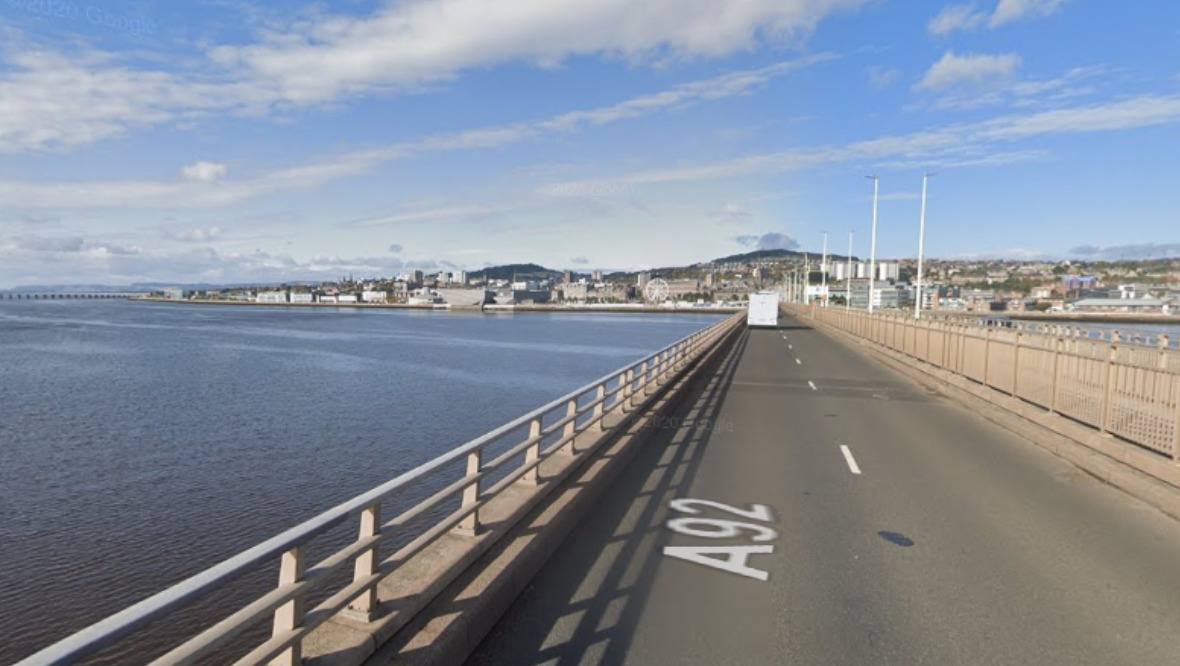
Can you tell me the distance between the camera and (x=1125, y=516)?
8375 mm

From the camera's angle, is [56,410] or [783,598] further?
[56,410]

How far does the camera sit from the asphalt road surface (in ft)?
16.9

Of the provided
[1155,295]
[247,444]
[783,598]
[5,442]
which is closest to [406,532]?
[783,598]

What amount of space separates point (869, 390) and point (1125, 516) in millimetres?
12869

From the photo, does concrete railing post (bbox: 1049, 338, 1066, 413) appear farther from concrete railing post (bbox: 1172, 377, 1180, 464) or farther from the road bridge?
concrete railing post (bbox: 1172, 377, 1180, 464)

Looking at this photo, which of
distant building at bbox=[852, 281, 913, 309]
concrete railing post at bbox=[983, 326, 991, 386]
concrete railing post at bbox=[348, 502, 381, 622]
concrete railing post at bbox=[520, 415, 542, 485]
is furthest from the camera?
distant building at bbox=[852, 281, 913, 309]

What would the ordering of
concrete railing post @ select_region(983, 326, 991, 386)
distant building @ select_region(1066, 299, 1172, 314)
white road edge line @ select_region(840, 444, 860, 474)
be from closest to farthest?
white road edge line @ select_region(840, 444, 860, 474), concrete railing post @ select_region(983, 326, 991, 386), distant building @ select_region(1066, 299, 1172, 314)

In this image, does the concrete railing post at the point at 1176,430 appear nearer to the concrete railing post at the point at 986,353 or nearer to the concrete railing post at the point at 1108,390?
the concrete railing post at the point at 1108,390

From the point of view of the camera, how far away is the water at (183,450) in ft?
36.7

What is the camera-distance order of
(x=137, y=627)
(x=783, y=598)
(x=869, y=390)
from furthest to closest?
(x=869, y=390), (x=783, y=598), (x=137, y=627)

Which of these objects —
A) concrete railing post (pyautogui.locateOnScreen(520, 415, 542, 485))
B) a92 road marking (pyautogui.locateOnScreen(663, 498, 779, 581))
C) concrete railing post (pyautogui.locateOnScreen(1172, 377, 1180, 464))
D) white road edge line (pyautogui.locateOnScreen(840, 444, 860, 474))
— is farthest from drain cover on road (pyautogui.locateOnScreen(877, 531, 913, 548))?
concrete railing post (pyautogui.locateOnScreen(1172, 377, 1180, 464))

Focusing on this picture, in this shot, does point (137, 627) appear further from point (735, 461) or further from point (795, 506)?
point (735, 461)

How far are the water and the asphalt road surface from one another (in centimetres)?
759

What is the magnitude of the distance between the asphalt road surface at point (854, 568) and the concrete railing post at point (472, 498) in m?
0.74
